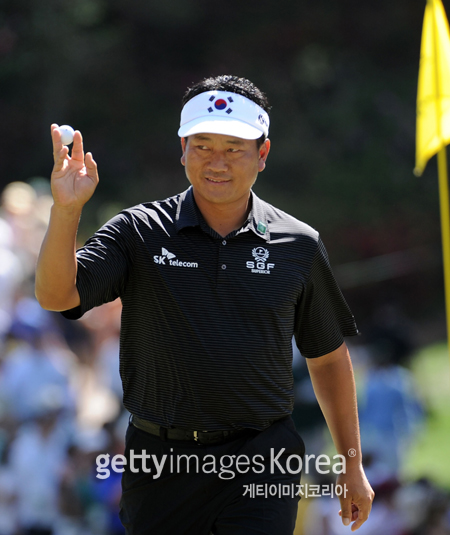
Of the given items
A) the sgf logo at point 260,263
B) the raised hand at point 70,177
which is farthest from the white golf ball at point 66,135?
the sgf logo at point 260,263

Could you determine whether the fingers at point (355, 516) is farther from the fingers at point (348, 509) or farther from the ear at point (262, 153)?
the ear at point (262, 153)

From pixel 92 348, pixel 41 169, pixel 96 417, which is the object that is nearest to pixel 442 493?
pixel 96 417

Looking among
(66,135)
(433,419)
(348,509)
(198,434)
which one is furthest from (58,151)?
(433,419)

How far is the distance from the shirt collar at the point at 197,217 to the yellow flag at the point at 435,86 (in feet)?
5.02

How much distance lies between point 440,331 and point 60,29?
379 inches

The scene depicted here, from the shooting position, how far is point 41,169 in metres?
16.2

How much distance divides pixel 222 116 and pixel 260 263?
0.51 meters

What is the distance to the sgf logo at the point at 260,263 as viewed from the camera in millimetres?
2656

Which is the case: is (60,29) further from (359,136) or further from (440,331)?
(440,331)

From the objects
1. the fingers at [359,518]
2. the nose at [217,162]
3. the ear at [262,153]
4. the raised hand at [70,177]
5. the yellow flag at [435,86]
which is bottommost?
the fingers at [359,518]

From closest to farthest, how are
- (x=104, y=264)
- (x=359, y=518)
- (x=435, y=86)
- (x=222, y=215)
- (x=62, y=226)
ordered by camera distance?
(x=62, y=226) < (x=104, y=264) < (x=222, y=215) < (x=359, y=518) < (x=435, y=86)

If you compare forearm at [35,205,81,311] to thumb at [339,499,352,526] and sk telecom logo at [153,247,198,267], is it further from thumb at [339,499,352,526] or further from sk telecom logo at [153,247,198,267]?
thumb at [339,499,352,526]

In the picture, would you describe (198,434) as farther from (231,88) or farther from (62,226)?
(231,88)

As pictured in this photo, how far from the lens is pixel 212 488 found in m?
2.63
